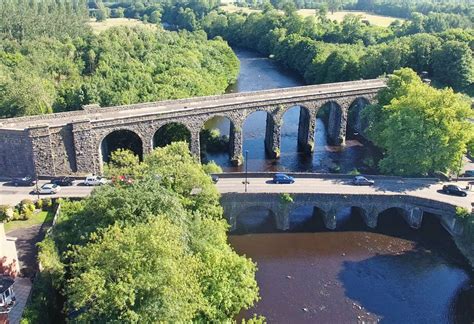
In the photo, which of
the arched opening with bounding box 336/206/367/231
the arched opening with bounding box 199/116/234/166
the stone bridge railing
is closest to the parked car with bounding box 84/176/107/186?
the stone bridge railing

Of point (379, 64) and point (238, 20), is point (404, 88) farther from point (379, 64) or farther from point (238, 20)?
point (238, 20)

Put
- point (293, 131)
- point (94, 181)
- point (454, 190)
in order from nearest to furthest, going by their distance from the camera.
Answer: point (454, 190) → point (94, 181) → point (293, 131)

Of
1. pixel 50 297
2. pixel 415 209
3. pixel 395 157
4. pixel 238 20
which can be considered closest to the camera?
pixel 50 297

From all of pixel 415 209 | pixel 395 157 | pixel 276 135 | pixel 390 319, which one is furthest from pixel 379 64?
pixel 390 319

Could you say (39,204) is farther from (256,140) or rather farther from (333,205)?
(256,140)

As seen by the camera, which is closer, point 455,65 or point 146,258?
point 146,258

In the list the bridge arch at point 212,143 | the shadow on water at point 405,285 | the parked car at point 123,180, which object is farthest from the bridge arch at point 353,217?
the parked car at point 123,180

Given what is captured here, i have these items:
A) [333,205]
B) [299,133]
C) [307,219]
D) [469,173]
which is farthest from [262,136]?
[469,173]
